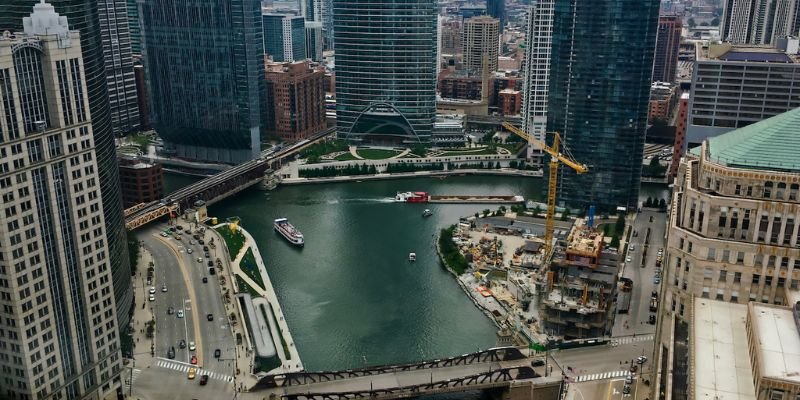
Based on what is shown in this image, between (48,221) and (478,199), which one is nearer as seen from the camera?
(48,221)

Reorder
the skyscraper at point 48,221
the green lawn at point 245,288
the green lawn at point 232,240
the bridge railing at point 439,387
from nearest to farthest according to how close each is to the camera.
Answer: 1. the skyscraper at point 48,221
2. the bridge railing at point 439,387
3. the green lawn at point 245,288
4. the green lawn at point 232,240

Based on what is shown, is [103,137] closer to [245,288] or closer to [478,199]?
[245,288]

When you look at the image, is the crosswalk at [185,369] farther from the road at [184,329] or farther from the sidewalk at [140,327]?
the sidewalk at [140,327]

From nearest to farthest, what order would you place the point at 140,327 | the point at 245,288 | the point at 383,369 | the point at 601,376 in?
the point at 601,376 → the point at 383,369 → the point at 140,327 → the point at 245,288

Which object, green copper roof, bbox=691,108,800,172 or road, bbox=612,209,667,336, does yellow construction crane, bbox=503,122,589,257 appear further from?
green copper roof, bbox=691,108,800,172

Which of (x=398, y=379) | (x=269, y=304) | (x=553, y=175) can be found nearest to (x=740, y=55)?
(x=553, y=175)

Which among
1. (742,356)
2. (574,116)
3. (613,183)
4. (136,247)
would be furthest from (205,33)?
(742,356)

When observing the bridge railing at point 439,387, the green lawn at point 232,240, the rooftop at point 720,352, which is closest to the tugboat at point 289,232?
the green lawn at point 232,240
